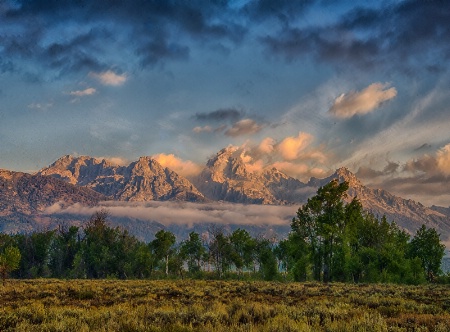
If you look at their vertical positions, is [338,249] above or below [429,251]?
above

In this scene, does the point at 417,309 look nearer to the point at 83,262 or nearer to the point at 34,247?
the point at 83,262

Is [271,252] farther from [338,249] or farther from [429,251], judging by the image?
[429,251]

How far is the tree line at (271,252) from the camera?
59.1 metres

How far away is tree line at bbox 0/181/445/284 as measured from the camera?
5912cm

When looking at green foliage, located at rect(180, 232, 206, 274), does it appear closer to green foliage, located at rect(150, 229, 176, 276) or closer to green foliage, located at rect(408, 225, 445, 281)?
green foliage, located at rect(150, 229, 176, 276)

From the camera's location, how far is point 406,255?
251ft

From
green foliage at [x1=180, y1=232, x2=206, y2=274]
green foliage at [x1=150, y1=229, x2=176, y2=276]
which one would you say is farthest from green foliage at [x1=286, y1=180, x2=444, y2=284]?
green foliage at [x1=180, y1=232, x2=206, y2=274]

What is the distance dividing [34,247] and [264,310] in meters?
111

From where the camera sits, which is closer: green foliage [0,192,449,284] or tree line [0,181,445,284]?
tree line [0,181,445,284]

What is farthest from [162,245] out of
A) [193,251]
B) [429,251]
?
[429,251]

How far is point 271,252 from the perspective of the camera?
95.7 metres

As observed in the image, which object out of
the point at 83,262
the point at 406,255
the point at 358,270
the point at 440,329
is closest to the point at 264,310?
the point at 440,329

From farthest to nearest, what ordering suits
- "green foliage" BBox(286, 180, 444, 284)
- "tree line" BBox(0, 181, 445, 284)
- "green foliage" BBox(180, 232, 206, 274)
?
"green foliage" BBox(180, 232, 206, 274)
"tree line" BBox(0, 181, 445, 284)
"green foliage" BBox(286, 180, 444, 284)

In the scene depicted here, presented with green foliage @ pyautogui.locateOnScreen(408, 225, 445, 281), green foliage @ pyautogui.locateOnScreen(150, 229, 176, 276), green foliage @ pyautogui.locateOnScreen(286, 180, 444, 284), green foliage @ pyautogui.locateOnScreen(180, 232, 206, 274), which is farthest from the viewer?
green foliage @ pyautogui.locateOnScreen(180, 232, 206, 274)
